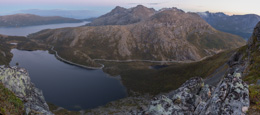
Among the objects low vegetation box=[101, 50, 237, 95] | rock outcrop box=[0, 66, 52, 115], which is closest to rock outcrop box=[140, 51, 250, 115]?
rock outcrop box=[0, 66, 52, 115]

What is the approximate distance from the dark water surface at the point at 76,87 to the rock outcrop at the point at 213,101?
9756 centimetres

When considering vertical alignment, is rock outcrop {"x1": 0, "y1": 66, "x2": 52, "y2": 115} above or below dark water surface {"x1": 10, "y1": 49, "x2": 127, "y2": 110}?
above

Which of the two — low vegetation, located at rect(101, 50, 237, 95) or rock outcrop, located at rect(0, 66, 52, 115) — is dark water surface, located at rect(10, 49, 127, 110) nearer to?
low vegetation, located at rect(101, 50, 237, 95)

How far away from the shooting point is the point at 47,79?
161125 millimetres

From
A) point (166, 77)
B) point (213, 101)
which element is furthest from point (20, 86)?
point (166, 77)

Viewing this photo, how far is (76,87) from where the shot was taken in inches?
5738

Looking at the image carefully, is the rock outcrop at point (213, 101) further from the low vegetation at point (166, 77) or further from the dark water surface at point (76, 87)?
the low vegetation at point (166, 77)

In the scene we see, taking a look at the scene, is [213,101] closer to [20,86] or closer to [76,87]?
[20,86]

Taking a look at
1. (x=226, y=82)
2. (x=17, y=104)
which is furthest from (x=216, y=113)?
(x=17, y=104)

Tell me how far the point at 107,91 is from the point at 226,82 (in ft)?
415

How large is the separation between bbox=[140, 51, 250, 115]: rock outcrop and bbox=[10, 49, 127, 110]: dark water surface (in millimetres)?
97557

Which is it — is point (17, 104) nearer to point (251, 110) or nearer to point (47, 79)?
point (251, 110)

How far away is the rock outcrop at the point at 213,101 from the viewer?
18273 millimetres

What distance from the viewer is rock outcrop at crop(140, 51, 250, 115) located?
719 inches
